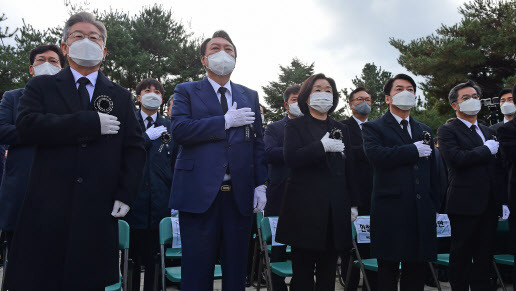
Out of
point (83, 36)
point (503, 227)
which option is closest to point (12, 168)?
point (83, 36)

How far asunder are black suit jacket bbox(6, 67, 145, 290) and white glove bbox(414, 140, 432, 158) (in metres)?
2.56

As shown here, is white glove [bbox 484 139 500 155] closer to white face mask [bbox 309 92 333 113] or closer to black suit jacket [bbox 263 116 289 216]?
white face mask [bbox 309 92 333 113]

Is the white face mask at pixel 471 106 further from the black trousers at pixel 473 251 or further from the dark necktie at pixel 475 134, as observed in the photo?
the black trousers at pixel 473 251

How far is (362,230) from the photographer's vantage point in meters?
4.65

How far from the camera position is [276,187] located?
5.29 metres

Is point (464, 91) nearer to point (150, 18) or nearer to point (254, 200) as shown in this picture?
point (254, 200)

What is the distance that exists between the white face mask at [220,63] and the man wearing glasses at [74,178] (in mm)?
848

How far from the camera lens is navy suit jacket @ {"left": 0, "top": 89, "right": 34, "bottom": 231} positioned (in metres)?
3.37

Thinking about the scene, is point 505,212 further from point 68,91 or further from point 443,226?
point 68,91

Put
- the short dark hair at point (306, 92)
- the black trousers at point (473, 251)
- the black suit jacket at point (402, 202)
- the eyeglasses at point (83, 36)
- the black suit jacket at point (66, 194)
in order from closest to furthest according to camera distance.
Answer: the black suit jacket at point (66, 194)
the eyeglasses at point (83, 36)
the black suit jacket at point (402, 202)
the short dark hair at point (306, 92)
the black trousers at point (473, 251)

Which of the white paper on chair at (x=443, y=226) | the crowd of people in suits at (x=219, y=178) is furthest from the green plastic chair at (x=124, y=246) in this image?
the white paper on chair at (x=443, y=226)

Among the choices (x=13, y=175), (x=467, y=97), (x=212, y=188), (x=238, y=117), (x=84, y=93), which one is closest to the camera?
(x=84, y=93)

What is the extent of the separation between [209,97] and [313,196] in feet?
4.02

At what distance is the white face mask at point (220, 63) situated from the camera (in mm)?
3252
